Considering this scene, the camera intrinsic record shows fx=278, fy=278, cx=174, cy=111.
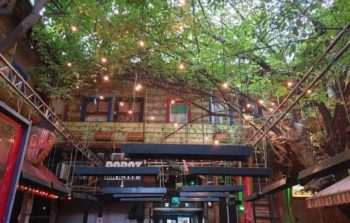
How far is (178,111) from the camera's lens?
527 inches

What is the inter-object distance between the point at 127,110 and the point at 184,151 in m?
9.78

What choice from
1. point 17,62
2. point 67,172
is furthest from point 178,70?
point 67,172

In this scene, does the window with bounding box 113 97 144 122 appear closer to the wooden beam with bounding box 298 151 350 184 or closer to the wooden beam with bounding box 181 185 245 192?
the wooden beam with bounding box 181 185 245 192

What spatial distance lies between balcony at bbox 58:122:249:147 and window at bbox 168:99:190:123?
0.89 meters

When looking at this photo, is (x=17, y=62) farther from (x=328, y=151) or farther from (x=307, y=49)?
(x=328, y=151)

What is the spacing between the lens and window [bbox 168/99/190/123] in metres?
13.2

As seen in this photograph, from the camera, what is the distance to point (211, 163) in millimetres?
10172

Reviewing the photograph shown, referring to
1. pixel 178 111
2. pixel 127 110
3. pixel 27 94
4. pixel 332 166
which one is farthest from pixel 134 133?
pixel 332 166

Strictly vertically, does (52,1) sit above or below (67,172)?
above

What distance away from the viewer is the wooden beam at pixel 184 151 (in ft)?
12.5

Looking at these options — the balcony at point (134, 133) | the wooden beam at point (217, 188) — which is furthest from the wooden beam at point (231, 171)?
the balcony at point (134, 133)

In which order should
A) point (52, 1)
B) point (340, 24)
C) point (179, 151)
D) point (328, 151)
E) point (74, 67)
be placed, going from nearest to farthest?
point (179, 151) → point (340, 24) → point (328, 151) → point (52, 1) → point (74, 67)

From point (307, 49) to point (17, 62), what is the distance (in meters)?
8.57

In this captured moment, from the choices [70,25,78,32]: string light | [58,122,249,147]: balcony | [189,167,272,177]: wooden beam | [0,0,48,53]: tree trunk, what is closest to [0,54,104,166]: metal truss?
[0,0,48,53]: tree trunk
